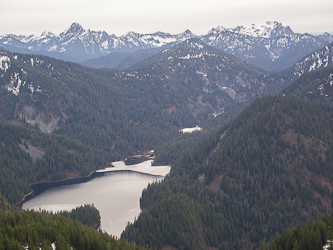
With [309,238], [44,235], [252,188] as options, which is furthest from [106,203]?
[309,238]

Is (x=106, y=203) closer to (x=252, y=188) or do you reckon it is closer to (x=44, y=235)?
(x=252, y=188)

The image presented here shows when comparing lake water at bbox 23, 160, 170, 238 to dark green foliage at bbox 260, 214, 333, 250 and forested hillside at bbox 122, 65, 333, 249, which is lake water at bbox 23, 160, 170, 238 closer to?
forested hillside at bbox 122, 65, 333, 249

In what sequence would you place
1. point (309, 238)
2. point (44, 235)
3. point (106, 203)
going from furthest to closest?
point (106, 203)
point (44, 235)
point (309, 238)

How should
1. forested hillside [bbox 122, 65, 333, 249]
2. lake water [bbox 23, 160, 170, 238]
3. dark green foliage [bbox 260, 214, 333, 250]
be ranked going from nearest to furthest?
dark green foliage [bbox 260, 214, 333, 250]
forested hillside [bbox 122, 65, 333, 249]
lake water [bbox 23, 160, 170, 238]

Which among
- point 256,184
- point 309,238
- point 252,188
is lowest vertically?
point 252,188

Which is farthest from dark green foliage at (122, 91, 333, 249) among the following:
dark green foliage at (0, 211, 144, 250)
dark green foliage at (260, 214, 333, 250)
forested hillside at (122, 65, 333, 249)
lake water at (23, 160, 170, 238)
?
dark green foliage at (260, 214, 333, 250)

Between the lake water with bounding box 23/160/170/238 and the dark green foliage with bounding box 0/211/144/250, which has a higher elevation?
the dark green foliage with bounding box 0/211/144/250
